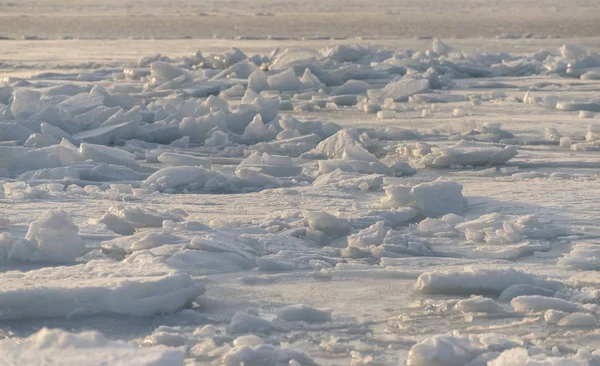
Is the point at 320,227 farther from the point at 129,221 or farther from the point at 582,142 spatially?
the point at 582,142

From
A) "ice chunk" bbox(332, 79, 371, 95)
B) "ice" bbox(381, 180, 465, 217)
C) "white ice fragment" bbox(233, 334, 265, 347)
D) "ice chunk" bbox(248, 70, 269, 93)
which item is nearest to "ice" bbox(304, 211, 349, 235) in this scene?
"ice" bbox(381, 180, 465, 217)

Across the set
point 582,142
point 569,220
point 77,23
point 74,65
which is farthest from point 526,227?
point 77,23

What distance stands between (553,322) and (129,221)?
1.89 metres

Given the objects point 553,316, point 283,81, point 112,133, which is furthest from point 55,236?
point 283,81

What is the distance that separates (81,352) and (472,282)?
1.41 meters

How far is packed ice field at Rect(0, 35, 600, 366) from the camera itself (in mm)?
2979

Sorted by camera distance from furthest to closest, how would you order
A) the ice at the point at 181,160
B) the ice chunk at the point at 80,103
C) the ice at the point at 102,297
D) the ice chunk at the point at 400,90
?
1. the ice chunk at the point at 400,90
2. the ice chunk at the point at 80,103
3. the ice at the point at 181,160
4. the ice at the point at 102,297

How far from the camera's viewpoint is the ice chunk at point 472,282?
3451 millimetres

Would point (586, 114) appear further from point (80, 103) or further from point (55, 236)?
point (55, 236)

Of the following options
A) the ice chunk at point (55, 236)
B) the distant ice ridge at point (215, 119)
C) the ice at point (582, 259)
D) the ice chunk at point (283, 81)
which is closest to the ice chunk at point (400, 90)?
the distant ice ridge at point (215, 119)

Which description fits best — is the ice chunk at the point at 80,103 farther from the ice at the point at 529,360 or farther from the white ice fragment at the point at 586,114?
the ice at the point at 529,360

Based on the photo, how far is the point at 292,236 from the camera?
13.9 feet

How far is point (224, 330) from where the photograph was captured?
3096 mm

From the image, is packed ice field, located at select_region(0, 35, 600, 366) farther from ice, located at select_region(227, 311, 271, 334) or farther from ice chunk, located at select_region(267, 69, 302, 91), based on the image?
ice chunk, located at select_region(267, 69, 302, 91)
